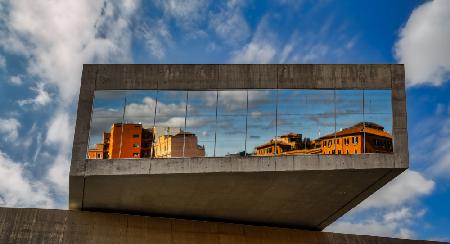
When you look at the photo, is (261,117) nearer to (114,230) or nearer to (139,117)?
(139,117)

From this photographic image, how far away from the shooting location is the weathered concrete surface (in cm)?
2308

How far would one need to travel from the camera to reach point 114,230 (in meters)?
24.3

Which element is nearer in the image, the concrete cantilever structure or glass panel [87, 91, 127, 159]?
the concrete cantilever structure

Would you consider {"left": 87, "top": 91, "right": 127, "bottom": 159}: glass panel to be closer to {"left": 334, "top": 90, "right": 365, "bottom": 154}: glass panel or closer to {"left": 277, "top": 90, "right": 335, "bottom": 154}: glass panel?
{"left": 277, "top": 90, "right": 335, "bottom": 154}: glass panel

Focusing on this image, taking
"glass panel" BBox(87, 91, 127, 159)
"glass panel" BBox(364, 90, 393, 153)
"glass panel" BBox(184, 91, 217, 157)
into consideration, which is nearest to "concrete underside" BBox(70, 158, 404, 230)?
"glass panel" BBox(87, 91, 127, 159)

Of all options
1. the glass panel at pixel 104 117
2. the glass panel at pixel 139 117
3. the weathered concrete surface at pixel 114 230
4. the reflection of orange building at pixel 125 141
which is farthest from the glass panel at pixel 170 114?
the weathered concrete surface at pixel 114 230

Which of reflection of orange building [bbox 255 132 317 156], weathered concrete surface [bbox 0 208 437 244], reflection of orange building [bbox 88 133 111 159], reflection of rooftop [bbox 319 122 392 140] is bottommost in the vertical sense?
weathered concrete surface [bbox 0 208 437 244]

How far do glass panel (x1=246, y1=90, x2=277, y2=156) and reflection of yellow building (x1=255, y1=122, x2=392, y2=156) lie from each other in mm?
305

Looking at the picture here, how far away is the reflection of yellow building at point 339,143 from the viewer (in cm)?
2069

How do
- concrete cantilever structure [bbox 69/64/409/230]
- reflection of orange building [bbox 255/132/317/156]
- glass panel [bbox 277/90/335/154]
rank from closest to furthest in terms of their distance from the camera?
1. concrete cantilever structure [bbox 69/64/409/230]
2. reflection of orange building [bbox 255/132/317/156]
3. glass panel [bbox 277/90/335/154]

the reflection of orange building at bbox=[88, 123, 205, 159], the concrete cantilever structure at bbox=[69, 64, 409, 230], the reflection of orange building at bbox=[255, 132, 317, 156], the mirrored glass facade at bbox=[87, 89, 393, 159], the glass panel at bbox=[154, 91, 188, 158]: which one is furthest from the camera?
the glass panel at bbox=[154, 91, 188, 158]

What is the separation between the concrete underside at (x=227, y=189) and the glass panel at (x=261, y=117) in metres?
1.01

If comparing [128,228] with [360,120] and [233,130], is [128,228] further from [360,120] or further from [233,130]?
[360,120]

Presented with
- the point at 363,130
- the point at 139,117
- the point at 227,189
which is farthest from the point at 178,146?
the point at 363,130
